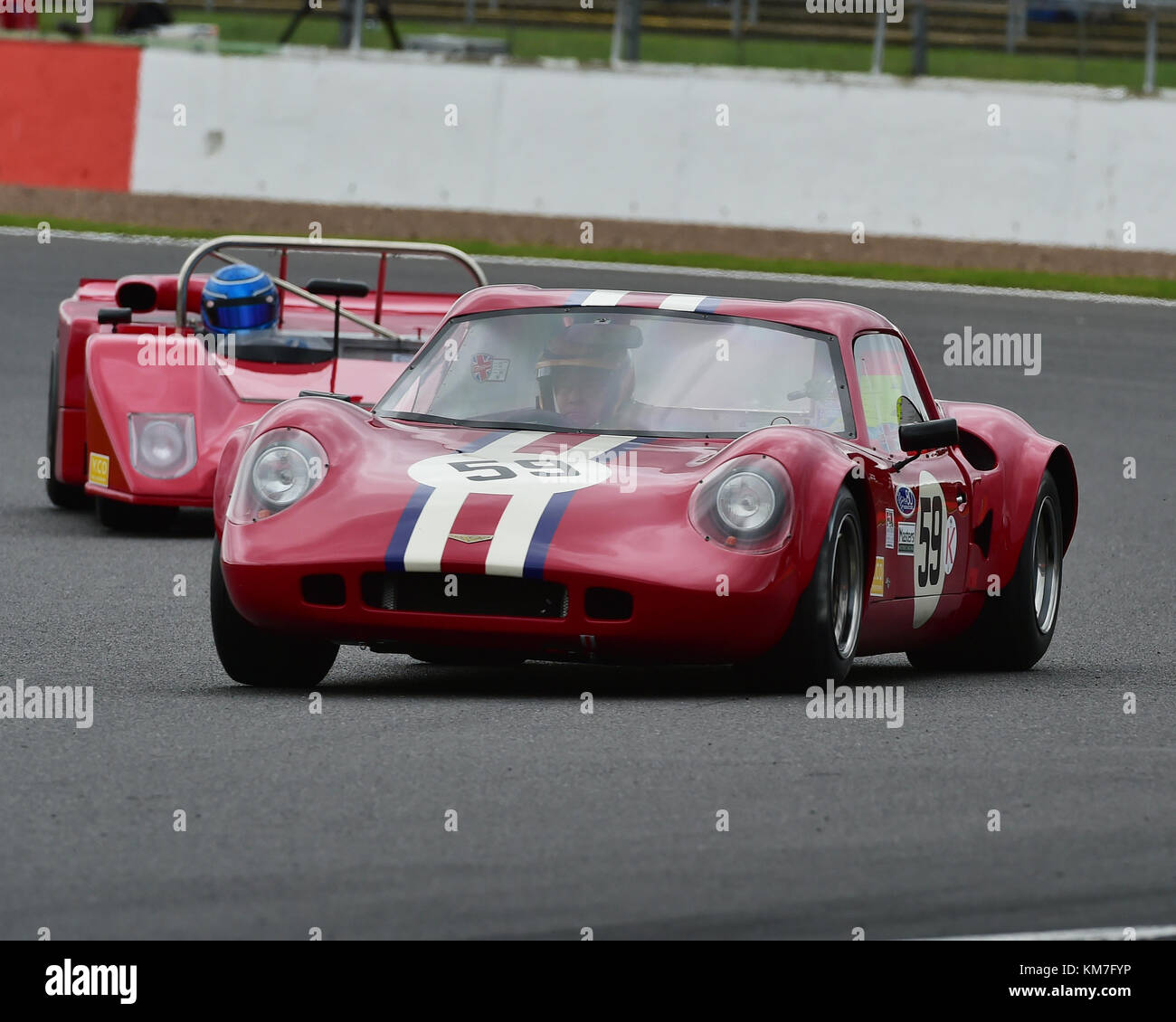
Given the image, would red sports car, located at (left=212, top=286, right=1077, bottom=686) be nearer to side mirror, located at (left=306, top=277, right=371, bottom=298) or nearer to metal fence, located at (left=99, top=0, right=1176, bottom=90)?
side mirror, located at (left=306, top=277, right=371, bottom=298)

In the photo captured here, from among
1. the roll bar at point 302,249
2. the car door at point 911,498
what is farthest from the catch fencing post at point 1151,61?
the car door at point 911,498

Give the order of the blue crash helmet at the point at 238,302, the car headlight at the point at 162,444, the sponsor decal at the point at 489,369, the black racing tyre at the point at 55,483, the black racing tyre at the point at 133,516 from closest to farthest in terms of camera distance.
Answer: the sponsor decal at the point at 489,369 < the car headlight at the point at 162,444 < the black racing tyre at the point at 133,516 < the blue crash helmet at the point at 238,302 < the black racing tyre at the point at 55,483

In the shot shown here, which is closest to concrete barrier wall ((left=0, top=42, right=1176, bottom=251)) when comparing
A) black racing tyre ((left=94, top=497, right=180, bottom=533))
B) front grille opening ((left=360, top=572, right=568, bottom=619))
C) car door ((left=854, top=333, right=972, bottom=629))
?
black racing tyre ((left=94, top=497, right=180, bottom=533))

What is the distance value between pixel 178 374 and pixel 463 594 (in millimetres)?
5260

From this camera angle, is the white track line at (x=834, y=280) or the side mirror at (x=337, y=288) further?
the white track line at (x=834, y=280)

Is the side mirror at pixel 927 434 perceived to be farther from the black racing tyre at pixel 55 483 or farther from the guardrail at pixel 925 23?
the guardrail at pixel 925 23

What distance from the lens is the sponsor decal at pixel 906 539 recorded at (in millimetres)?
7109

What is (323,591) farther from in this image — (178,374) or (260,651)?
(178,374)

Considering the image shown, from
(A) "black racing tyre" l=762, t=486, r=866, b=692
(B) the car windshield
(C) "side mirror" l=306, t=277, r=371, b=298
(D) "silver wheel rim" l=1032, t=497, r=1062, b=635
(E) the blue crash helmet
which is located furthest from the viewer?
(E) the blue crash helmet

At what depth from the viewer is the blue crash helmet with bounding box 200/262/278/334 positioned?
38.5ft

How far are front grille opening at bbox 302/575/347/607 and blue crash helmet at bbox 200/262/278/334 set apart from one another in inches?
217

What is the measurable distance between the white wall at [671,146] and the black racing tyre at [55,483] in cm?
1016
